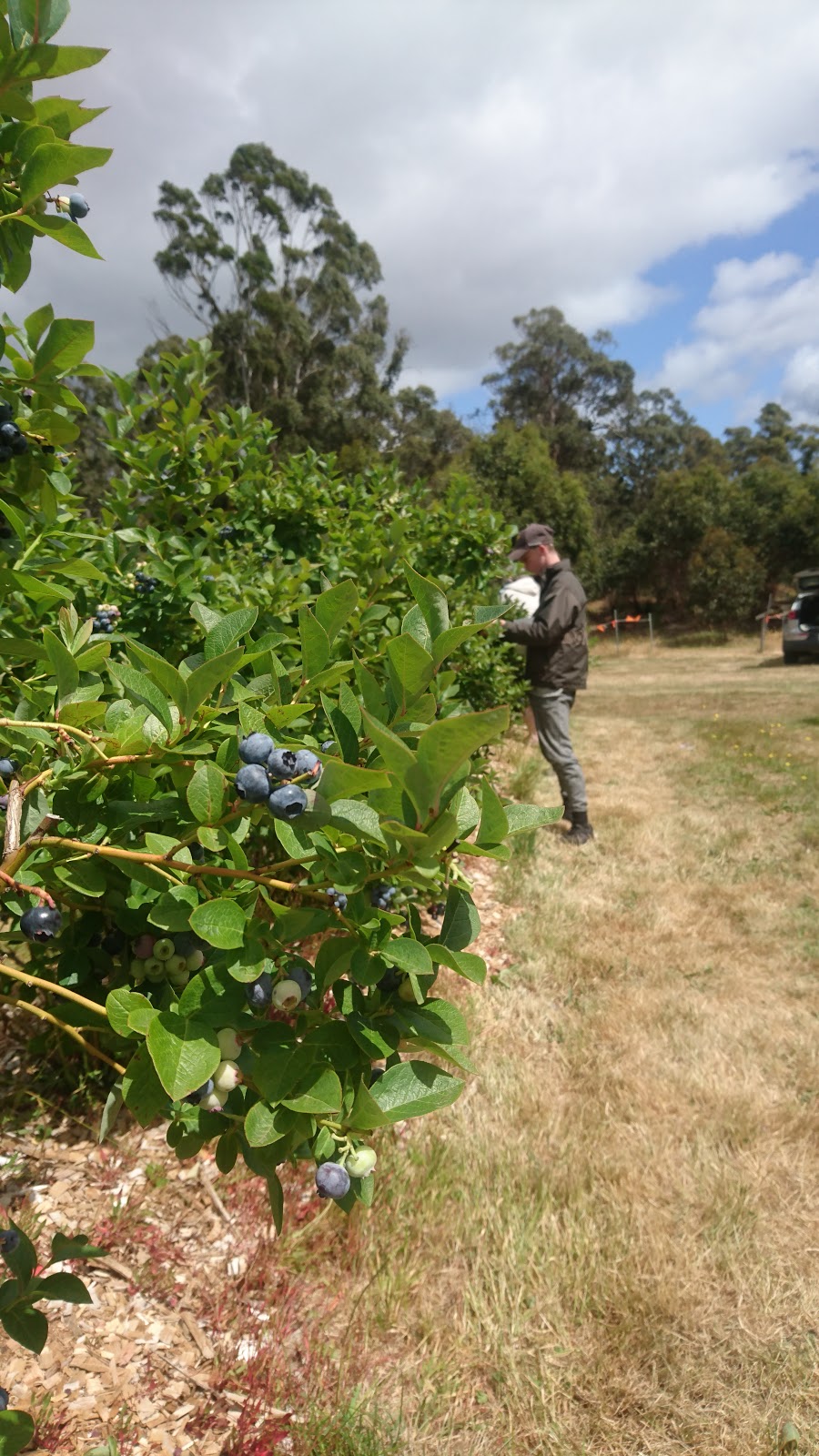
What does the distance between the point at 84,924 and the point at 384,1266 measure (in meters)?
1.23

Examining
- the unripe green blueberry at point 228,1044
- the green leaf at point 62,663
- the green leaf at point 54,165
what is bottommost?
the unripe green blueberry at point 228,1044

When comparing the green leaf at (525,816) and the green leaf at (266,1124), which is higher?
the green leaf at (525,816)

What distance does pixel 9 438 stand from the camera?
1.13 meters

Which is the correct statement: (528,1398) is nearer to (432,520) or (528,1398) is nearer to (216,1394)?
(216,1394)

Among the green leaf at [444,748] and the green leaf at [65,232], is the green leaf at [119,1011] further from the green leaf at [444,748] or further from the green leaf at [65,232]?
the green leaf at [65,232]

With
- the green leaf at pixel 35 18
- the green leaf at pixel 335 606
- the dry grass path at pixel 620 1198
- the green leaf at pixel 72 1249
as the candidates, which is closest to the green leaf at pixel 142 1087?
the green leaf at pixel 72 1249

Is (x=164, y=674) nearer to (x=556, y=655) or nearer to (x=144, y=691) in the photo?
(x=144, y=691)

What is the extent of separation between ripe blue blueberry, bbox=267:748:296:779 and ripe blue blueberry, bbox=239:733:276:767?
10 mm

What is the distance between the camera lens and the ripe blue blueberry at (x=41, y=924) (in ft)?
2.89

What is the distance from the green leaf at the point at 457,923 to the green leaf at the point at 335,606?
29 cm

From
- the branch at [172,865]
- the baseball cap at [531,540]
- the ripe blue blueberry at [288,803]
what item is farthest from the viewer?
the baseball cap at [531,540]

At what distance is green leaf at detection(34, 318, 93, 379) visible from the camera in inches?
40.4

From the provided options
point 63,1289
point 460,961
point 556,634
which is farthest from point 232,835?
point 556,634

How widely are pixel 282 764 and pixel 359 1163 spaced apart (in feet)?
1.37
